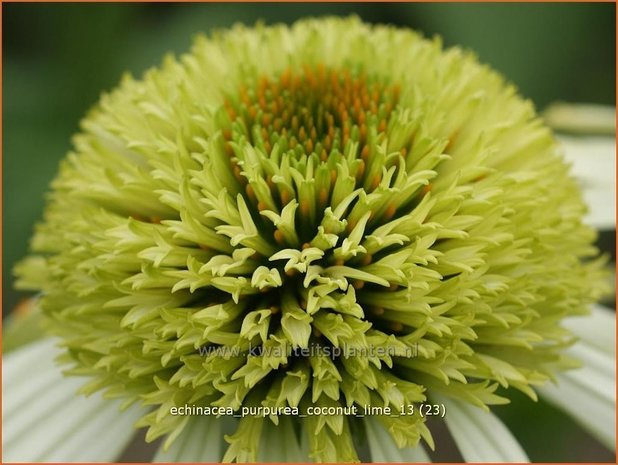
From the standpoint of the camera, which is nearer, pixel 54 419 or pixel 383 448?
pixel 383 448

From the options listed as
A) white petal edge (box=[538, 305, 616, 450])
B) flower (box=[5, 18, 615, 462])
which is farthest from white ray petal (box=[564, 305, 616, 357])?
flower (box=[5, 18, 615, 462])

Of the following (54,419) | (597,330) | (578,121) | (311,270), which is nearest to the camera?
(311,270)

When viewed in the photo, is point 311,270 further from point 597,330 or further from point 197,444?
point 597,330

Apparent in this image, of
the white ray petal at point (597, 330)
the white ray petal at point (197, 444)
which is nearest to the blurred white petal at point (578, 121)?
the white ray petal at point (597, 330)

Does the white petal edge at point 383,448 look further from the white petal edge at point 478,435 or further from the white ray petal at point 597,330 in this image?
the white ray petal at point 597,330

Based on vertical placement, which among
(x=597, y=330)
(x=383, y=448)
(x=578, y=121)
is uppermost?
(x=578, y=121)

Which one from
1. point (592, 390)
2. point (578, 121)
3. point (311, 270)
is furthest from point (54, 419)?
point (578, 121)

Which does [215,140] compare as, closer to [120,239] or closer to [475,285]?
[120,239]

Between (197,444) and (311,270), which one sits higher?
(311,270)
